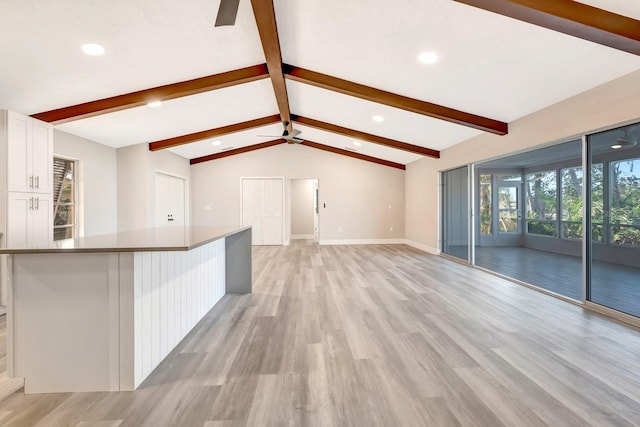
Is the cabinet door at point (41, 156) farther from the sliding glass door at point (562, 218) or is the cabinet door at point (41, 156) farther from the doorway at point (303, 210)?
the doorway at point (303, 210)

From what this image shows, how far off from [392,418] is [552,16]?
2802 millimetres

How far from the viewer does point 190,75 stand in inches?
152

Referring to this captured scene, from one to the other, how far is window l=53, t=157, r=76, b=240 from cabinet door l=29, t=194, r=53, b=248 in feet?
3.59

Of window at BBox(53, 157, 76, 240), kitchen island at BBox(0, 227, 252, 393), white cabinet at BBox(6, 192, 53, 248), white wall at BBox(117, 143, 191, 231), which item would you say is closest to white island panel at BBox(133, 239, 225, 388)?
kitchen island at BBox(0, 227, 252, 393)

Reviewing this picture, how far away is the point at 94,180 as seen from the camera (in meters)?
5.54

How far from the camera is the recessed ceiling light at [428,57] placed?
10.4 ft

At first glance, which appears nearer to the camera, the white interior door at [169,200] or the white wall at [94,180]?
the white wall at [94,180]

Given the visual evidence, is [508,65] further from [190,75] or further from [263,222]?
[263,222]

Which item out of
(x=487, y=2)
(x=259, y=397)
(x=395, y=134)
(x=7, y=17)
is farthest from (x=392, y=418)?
(x=395, y=134)

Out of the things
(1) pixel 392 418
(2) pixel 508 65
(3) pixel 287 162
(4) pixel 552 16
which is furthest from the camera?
(3) pixel 287 162

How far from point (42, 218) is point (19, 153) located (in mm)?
781

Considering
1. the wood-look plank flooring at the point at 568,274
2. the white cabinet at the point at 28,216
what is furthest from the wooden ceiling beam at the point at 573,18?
the white cabinet at the point at 28,216

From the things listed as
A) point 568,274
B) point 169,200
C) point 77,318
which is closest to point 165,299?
point 77,318

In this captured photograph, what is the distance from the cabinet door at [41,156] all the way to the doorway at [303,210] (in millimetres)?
7305
